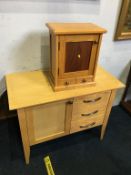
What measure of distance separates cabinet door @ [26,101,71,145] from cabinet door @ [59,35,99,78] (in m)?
0.26

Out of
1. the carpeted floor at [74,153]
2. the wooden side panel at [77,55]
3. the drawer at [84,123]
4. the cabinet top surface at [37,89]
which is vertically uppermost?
the wooden side panel at [77,55]

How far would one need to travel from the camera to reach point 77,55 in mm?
1202

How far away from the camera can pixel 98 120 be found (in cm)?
153

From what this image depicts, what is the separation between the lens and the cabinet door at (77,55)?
1127mm

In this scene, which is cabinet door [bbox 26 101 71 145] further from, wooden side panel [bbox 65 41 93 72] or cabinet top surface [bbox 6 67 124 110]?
wooden side panel [bbox 65 41 93 72]

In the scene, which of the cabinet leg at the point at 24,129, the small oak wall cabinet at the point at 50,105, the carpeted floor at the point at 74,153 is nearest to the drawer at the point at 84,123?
the small oak wall cabinet at the point at 50,105

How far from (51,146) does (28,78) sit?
716mm

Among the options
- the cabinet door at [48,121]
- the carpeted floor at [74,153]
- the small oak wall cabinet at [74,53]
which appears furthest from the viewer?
the carpeted floor at [74,153]

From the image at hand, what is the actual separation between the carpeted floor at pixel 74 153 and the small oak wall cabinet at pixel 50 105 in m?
0.13

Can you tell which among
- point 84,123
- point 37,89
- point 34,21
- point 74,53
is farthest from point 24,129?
point 34,21

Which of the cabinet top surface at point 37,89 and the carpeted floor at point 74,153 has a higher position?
the cabinet top surface at point 37,89

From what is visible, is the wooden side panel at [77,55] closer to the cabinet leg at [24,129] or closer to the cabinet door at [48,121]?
the cabinet door at [48,121]

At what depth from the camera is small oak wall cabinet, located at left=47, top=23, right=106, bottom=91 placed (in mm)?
1102

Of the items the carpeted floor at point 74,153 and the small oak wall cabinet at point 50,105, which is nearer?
the small oak wall cabinet at point 50,105
